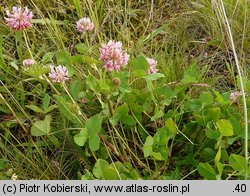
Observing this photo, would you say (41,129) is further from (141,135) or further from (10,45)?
(10,45)

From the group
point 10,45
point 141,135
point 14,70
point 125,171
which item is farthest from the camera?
point 10,45

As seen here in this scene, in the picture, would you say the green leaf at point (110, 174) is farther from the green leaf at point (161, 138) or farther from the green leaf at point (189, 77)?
the green leaf at point (189, 77)

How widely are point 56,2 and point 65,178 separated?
752mm

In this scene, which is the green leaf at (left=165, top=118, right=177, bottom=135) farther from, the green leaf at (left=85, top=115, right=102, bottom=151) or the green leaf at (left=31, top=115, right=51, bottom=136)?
the green leaf at (left=31, top=115, right=51, bottom=136)

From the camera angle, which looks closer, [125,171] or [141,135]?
[125,171]

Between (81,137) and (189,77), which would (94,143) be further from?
(189,77)

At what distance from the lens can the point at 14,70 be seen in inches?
66.1

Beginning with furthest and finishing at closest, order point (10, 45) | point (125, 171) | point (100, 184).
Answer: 1. point (10, 45)
2. point (125, 171)
3. point (100, 184)

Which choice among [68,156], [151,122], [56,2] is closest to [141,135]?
[151,122]

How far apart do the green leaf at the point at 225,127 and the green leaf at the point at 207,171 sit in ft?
0.29

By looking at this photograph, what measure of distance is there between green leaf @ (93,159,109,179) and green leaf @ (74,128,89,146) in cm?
6

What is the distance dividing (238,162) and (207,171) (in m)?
0.08

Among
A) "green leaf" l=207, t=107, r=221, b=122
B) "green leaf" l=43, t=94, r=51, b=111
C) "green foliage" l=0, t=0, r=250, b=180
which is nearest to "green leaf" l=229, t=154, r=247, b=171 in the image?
"green foliage" l=0, t=0, r=250, b=180

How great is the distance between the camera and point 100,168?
1241 millimetres
